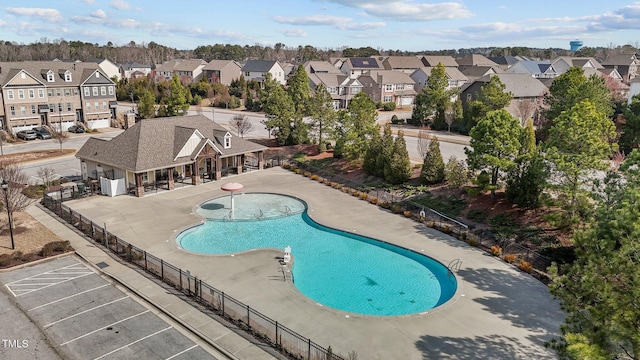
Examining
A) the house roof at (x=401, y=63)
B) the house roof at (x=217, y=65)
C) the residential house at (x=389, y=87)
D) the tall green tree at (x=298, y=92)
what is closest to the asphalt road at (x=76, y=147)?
the tall green tree at (x=298, y=92)

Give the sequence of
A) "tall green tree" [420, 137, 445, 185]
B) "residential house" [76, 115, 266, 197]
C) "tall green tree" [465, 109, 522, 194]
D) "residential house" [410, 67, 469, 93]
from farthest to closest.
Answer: "residential house" [410, 67, 469, 93], "tall green tree" [420, 137, 445, 185], "residential house" [76, 115, 266, 197], "tall green tree" [465, 109, 522, 194]

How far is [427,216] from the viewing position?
33.7 metres

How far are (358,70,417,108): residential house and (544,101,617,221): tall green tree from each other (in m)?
65.2

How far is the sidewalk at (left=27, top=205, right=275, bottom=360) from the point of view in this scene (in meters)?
18.5

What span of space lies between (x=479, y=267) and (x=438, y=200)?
10443 millimetres

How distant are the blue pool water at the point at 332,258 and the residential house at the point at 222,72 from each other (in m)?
84.5

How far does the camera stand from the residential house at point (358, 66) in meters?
122

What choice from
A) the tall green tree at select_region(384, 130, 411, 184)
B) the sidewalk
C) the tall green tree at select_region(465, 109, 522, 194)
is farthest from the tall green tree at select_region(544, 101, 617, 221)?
the sidewalk

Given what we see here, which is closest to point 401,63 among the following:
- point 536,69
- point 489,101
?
point 536,69

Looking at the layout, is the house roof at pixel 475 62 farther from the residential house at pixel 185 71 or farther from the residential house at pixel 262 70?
the residential house at pixel 185 71

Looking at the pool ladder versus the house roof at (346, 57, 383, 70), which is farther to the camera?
the house roof at (346, 57, 383, 70)

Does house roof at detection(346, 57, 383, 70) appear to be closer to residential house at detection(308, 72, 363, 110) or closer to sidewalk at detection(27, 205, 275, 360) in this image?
residential house at detection(308, 72, 363, 110)

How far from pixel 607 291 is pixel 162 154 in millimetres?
34358

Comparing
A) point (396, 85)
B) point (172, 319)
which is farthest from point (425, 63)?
point (172, 319)
